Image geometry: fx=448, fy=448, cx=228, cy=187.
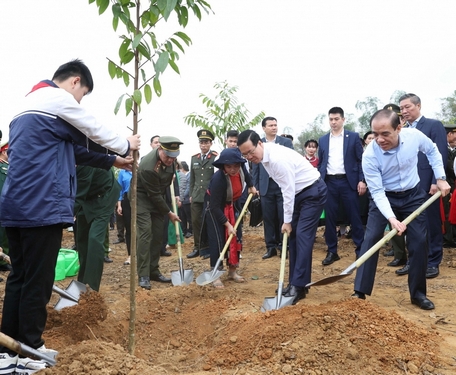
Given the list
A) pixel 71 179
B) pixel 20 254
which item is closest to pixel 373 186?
pixel 71 179

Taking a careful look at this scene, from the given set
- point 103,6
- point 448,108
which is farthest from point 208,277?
point 448,108

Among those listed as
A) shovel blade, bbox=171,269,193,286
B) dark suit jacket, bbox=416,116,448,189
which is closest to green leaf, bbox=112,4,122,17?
shovel blade, bbox=171,269,193,286

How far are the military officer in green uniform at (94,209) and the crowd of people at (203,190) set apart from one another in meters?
0.01

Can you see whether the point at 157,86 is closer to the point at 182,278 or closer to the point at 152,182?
the point at 152,182

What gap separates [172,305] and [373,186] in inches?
88.7

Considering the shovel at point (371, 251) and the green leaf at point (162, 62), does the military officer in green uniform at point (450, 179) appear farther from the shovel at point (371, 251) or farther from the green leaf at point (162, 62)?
the green leaf at point (162, 62)

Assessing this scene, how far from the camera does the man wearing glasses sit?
14.0 ft

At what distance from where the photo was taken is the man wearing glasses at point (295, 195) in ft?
14.0

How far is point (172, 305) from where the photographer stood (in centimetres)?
446

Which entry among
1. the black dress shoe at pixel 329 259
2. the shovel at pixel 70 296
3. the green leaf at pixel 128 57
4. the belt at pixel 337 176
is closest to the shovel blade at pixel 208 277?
the shovel at pixel 70 296

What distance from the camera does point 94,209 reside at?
175 inches

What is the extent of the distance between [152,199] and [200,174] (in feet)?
8.25

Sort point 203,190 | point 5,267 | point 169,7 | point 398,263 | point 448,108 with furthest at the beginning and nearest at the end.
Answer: point 448,108 < point 203,190 < point 5,267 < point 398,263 < point 169,7

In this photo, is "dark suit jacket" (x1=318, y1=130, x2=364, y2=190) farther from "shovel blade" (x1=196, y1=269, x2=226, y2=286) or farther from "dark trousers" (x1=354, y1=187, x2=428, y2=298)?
"shovel blade" (x1=196, y1=269, x2=226, y2=286)
